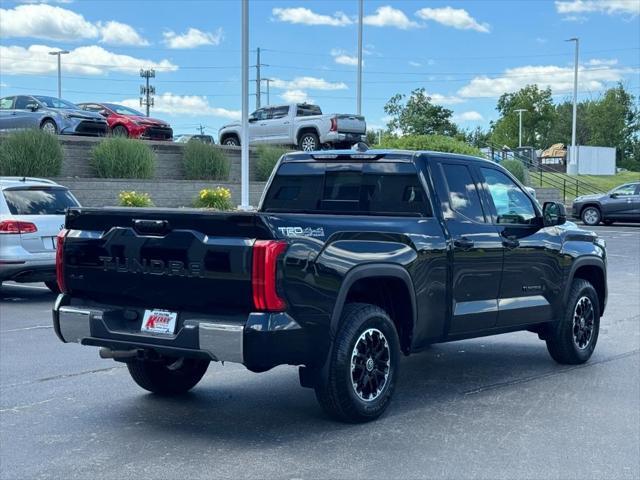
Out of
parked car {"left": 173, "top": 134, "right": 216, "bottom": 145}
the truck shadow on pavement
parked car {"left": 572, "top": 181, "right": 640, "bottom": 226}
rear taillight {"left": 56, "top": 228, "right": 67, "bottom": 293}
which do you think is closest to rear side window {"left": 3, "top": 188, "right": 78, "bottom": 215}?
the truck shadow on pavement

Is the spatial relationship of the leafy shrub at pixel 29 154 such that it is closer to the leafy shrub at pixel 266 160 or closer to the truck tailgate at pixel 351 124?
the leafy shrub at pixel 266 160

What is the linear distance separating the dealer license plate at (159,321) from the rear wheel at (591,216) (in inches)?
1192

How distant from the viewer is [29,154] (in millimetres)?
23531

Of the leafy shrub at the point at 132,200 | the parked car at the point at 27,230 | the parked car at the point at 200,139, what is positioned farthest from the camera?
the parked car at the point at 200,139

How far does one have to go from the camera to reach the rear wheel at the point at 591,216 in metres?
34.0

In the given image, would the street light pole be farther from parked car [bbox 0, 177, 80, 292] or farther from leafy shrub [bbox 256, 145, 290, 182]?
parked car [bbox 0, 177, 80, 292]

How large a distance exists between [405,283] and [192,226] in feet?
A: 5.37

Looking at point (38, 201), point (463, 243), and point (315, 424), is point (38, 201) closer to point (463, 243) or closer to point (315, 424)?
point (463, 243)

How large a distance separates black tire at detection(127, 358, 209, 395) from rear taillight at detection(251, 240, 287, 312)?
5.49 ft

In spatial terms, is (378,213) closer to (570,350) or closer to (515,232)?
(515,232)

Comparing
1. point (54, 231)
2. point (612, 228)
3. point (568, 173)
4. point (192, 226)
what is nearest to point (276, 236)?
point (192, 226)

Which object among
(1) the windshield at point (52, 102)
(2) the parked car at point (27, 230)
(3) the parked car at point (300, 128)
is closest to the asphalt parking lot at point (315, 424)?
(2) the parked car at point (27, 230)

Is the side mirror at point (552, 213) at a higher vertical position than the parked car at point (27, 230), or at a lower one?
higher

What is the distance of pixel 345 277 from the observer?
597 cm
